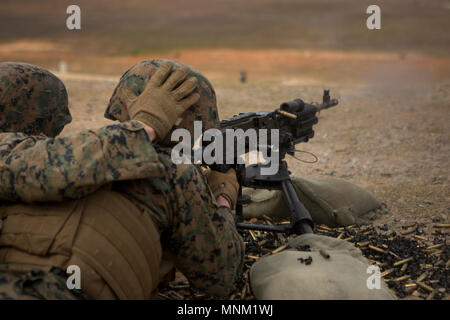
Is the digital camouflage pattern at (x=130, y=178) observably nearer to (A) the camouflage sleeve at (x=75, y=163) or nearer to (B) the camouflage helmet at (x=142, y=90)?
(A) the camouflage sleeve at (x=75, y=163)

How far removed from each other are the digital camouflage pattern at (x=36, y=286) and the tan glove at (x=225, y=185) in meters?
1.36

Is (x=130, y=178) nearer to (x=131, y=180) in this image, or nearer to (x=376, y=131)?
(x=131, y=180)

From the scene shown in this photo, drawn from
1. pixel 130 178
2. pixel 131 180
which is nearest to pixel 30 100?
pixel 131 180

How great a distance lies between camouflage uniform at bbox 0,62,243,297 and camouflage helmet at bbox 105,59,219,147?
0.13ft

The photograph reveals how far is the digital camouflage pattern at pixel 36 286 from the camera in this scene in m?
2.32

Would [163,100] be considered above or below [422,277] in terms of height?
above

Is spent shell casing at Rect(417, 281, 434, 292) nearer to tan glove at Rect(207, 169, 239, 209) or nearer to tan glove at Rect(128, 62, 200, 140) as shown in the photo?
tan glove at Rect(207, 169, 239, 209)

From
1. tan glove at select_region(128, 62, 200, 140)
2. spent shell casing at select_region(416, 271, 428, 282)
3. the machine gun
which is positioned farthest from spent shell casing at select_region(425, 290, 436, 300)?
tan glove at select_region(128, 62, 200, 140)

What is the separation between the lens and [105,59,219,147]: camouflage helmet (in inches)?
107

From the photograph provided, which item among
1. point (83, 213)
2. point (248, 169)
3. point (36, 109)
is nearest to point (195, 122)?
point (83, 213)

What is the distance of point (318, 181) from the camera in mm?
5180

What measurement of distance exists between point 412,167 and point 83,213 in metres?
5.73

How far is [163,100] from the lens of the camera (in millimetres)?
2512

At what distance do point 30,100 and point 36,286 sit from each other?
1.56m
